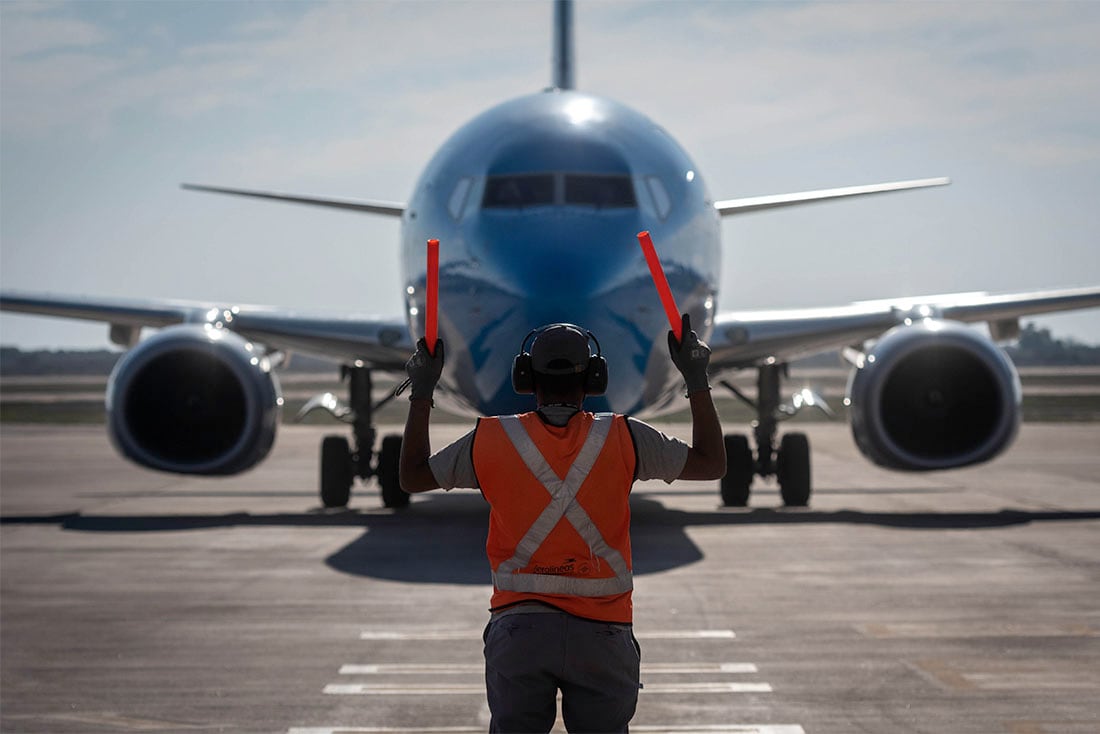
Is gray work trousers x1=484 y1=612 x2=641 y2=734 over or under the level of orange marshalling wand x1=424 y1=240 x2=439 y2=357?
under

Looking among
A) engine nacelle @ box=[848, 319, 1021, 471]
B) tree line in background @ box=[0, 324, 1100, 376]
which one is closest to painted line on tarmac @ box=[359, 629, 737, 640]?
engine nacelle @ box=[848, 319, 1021, 471]

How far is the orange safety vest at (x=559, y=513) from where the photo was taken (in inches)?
142

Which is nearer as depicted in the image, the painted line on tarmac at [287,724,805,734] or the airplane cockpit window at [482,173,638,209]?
the painted line on tarmac at [287,724,805,734]

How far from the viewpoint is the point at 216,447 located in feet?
42.1

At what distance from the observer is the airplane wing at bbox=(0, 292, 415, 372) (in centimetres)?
1411

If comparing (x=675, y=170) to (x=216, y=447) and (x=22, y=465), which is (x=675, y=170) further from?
(x=22, y=465)

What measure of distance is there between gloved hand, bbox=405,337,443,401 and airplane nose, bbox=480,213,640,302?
570 centimetres

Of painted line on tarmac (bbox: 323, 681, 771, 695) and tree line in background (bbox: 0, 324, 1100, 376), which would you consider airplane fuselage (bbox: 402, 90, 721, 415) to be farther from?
tree line in background (bbox: 0, 324, 1100, 376)

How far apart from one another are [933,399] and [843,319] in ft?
6.74

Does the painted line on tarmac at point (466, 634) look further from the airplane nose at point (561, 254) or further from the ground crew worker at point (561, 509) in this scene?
the ground crew worker at point (561, 509)

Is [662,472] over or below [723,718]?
over

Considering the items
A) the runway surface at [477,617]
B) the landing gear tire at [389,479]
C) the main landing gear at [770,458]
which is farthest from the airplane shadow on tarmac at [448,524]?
the main landing gear at [770,458]

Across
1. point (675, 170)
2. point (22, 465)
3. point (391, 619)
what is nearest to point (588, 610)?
point (391, 619)

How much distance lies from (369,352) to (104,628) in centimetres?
654
